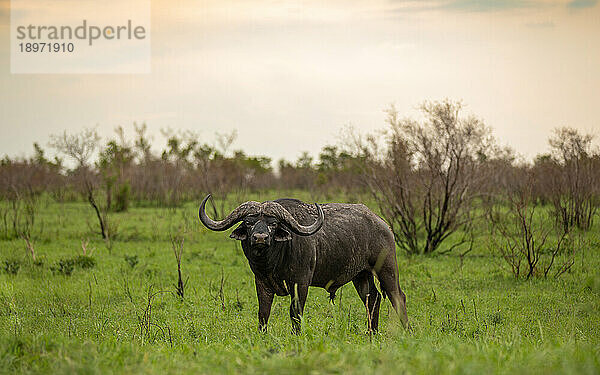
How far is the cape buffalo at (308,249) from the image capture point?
19.1ft

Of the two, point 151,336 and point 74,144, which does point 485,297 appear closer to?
point 151,336

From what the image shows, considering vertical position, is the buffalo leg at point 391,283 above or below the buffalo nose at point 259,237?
below

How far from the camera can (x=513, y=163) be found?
17.4 meters

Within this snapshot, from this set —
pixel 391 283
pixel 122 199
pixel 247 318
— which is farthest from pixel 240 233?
pixel 122 199

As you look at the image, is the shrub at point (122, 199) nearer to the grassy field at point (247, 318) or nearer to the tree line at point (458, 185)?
the tree line at point (458, 185)

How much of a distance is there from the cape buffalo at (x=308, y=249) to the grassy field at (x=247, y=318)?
38 centimetres

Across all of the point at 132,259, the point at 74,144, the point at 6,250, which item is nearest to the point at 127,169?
the point at 74,144

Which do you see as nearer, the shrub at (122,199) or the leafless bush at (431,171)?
the leafless bush at (431,171)

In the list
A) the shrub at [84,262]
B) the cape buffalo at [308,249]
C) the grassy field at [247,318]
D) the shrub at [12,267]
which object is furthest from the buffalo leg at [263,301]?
the shrub at [12,267]


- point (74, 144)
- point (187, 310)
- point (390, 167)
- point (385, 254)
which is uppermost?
point (74, 144)

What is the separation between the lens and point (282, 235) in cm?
588

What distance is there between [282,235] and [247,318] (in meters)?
2.49

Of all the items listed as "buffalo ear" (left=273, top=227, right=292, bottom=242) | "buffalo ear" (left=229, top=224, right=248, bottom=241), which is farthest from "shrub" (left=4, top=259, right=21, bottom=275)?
"buffalo ear" (left=273, top=227, right=292, bottom=242)

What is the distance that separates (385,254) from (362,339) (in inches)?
56.3
